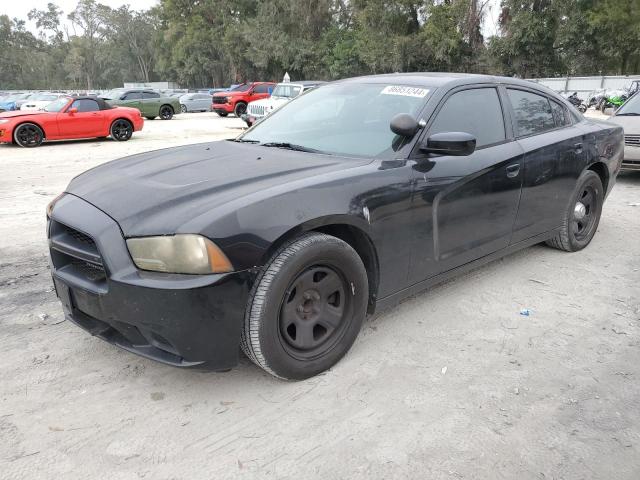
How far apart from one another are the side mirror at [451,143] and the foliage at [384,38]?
124 feet

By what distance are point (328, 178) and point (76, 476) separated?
177 centimetres

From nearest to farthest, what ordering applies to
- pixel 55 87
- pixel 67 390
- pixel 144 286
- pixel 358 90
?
pixel 144 286 → pixel 67 390 → pixel 358 90 → pixel 55 87

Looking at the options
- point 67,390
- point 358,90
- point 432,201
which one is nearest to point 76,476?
point 67,390

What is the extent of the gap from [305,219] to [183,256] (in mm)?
615

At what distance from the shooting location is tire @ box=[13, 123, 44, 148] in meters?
13.5

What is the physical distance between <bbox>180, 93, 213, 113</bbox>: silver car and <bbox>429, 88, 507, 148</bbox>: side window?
2897cm

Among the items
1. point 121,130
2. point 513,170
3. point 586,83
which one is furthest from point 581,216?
point 586,83

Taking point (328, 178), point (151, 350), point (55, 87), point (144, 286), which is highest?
point (55, 87)

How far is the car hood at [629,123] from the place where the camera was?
26.2ft

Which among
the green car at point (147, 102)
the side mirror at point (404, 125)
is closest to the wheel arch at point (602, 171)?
the side mirror at point (404, 125)

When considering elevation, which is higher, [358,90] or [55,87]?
[55,87]

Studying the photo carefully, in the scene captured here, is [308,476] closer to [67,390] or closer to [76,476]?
[76,476]

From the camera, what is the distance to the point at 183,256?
7.62ft

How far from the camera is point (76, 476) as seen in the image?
211 cm
